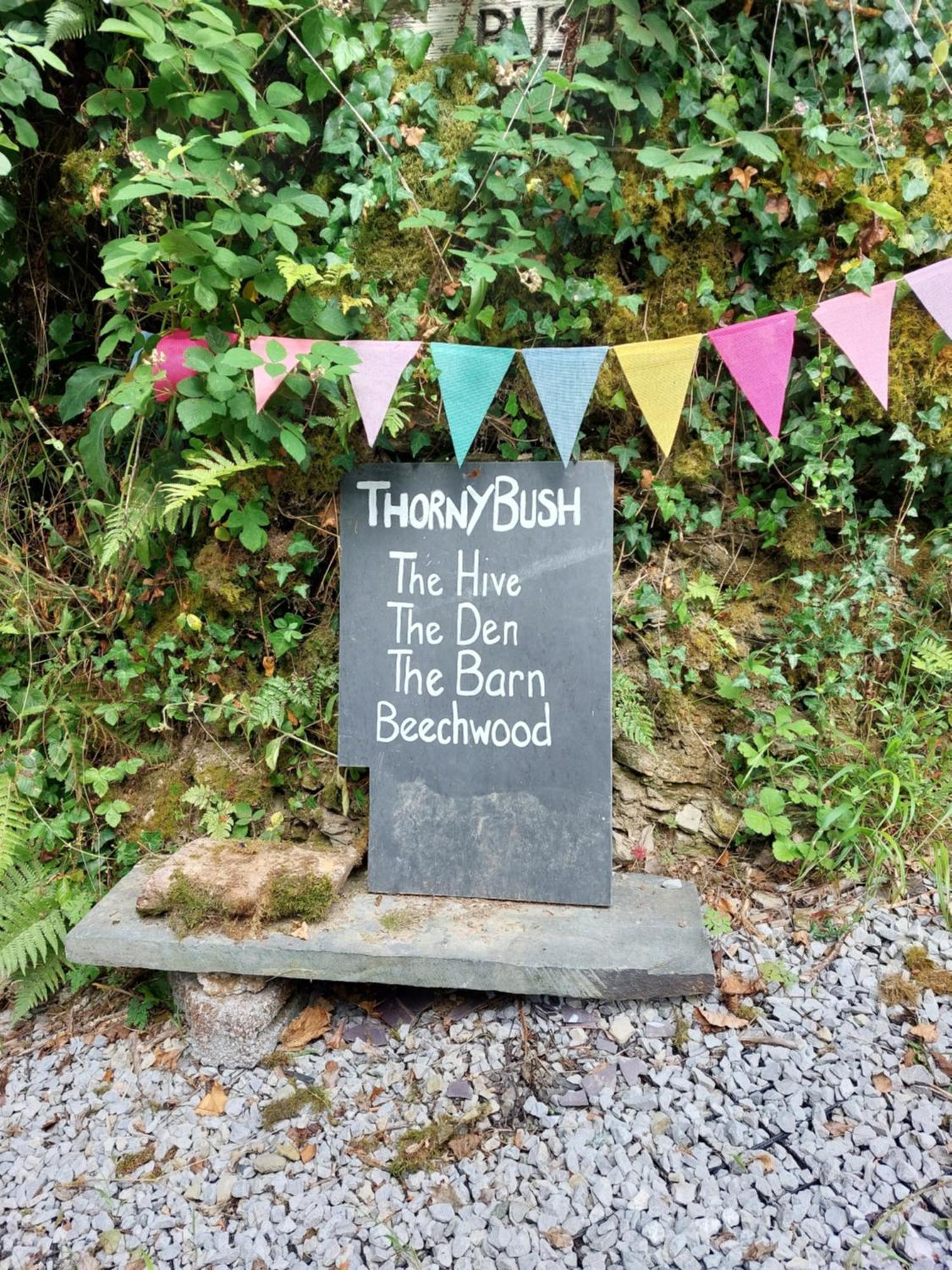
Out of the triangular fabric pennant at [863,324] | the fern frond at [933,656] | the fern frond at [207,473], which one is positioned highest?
the triangular fabric pennant at [863,324]

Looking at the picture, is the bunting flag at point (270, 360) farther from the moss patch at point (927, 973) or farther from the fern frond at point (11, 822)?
the moss patch at point (927, 973)

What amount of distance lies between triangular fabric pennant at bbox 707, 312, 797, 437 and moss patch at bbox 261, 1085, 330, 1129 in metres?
2.17

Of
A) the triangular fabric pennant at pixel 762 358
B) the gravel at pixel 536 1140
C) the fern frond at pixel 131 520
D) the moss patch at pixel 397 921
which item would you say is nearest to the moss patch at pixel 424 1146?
the gravel at pixel 536 1140

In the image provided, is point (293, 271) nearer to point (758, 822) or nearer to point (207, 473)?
point (207, 473)

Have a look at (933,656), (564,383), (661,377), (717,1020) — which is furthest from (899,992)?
(564,383)

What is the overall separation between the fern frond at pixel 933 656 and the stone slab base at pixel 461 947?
1043mm

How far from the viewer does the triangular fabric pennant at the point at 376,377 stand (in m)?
2.37

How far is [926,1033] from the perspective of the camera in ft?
7.29

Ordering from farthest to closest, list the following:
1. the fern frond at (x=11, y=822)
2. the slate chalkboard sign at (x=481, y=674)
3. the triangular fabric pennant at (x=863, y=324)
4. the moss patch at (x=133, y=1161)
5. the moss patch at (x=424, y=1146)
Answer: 1. the fern frond at (x=11, y=822)
2. the slate chalkboard sign at (x=481, y=674)
3. the triangular fabric pennant at (x=863, y=324)
4. the moss patch at (x=133, y=1161)
5. the moss patch at (x=424, y=1146)

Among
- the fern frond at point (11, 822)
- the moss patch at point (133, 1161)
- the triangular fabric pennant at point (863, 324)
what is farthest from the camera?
the fern frond at point (11, 822)

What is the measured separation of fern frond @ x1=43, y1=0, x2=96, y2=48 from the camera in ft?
7.92

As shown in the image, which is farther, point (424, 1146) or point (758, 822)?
point (758, 822)

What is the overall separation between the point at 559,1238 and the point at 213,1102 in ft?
3.34

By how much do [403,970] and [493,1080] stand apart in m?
0.37
